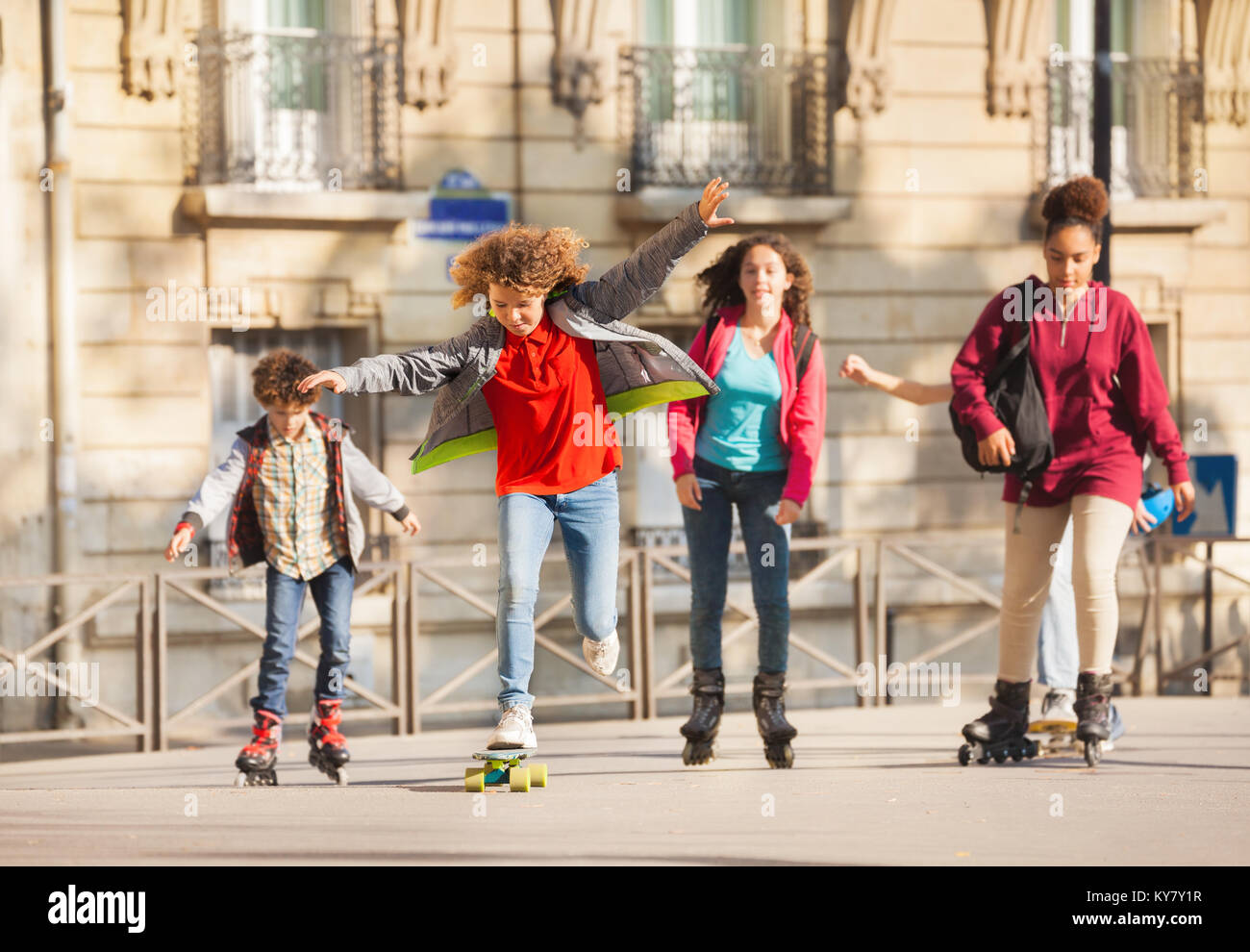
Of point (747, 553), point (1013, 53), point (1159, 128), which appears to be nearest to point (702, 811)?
point (747, 553)

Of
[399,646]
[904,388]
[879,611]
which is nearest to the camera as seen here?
[904,388]

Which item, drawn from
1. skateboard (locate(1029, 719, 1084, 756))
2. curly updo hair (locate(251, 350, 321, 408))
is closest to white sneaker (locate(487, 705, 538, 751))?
curly updo hair (locate(251, 350, 321, 408))

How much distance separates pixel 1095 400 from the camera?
5.86 metres

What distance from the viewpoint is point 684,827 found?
16.0ft

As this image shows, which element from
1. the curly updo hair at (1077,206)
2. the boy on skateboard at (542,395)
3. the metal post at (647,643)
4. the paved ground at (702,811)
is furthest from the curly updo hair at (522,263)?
the metal post at (647,643)

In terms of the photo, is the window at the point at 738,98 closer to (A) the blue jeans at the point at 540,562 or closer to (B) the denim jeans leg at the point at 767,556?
(B) the denim jeans leg at the point at 767,556

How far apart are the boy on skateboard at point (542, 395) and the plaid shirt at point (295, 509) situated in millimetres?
1018

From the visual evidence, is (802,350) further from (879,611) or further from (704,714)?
(879,611)

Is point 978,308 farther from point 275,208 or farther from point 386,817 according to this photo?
point 386,817

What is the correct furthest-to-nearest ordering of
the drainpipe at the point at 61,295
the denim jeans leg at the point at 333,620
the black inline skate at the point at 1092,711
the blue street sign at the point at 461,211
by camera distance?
1. the blue street sign at the point at 461,211
2. the drainpipe at the point at 61,295
3. the denim jeans leg at the point at 333,620
4. the black inline skate at the point at 1092,711

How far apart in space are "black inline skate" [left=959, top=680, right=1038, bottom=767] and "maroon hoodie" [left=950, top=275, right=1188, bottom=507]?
0.71 metres

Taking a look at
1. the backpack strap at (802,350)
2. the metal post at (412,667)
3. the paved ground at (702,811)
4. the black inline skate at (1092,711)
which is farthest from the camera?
the metal post at (412,667)

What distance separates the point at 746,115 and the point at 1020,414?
7.63 m

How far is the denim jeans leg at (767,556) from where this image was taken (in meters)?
6.03
